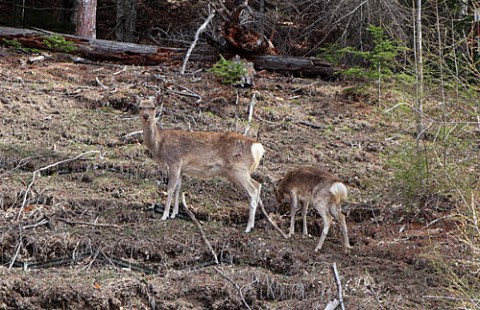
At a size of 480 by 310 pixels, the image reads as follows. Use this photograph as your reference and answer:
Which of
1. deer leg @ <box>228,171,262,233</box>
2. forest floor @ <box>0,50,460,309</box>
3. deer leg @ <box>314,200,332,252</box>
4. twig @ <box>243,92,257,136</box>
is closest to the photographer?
forest floor @ <box>0,50,460,309</box>

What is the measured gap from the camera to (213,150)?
37.9 feet

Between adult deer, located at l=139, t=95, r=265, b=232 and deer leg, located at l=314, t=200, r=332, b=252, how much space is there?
3.37ft

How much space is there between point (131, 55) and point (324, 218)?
9.10 metres

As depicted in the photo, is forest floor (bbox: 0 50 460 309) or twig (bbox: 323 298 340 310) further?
forest floor (bbox: 0 50 460 309)

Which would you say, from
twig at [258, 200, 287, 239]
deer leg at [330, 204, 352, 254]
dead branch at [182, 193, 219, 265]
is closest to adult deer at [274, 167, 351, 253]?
deer leg at [330, 204, 352, 254]

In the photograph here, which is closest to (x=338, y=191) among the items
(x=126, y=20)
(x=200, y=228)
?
(x=200, y=228)

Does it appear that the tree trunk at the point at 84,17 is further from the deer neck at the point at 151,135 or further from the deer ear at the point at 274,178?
the deer ear at the point at 274,178

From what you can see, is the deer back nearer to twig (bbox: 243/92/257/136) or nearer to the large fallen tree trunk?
twig (bbox: 243/92/257/136)

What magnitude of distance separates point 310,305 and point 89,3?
1249 centimetres

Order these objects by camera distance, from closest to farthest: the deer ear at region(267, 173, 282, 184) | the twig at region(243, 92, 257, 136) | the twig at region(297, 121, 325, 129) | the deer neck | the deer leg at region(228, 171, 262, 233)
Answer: the deer leg at region(228, 171, 262, 233)
the deer neck
the deer ear at region(267, 173, 282, 184)
the twig at region(243, 92, 257, 136)
the twig at region(297, 121, 325, 129)

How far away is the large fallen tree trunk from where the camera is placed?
18.2m

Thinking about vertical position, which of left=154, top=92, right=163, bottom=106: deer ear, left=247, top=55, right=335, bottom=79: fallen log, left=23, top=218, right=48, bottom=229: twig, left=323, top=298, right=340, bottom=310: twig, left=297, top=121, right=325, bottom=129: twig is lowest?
left=323, top=298, right=340, bottom=310: twig

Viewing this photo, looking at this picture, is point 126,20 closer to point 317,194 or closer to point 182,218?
point 182,218

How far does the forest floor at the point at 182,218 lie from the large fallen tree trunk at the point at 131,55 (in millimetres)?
962
